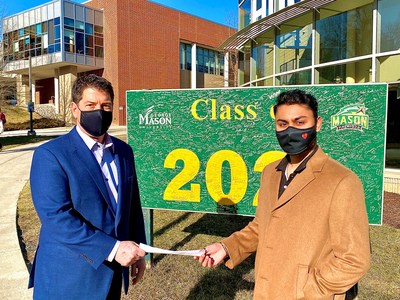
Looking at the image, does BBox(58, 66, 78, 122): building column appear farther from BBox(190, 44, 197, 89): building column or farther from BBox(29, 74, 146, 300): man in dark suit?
BBox(29, 74, 146, 300): man in dark suit

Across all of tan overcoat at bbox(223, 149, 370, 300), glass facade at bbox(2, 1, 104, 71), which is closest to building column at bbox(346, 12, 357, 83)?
tan overcoat at bbox(223, 149, 370, 300)

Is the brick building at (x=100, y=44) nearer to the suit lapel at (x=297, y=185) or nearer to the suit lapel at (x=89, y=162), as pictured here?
the suit lapel at (x=89, y=162)

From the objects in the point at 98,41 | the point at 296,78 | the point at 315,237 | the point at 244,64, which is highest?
the point at 98,41

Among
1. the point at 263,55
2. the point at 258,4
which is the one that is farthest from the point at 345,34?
the point at 258,4

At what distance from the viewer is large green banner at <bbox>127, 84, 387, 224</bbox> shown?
12.9ft

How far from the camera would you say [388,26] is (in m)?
9.20

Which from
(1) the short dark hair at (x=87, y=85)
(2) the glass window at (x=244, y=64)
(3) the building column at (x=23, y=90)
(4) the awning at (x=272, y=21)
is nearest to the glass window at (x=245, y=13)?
(2) the glass window at (x=244, y=64)

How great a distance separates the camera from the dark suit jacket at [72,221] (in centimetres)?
193

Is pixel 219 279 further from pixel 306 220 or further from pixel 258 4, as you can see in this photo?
pixel 258 4

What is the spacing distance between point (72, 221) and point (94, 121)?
582 millimetres

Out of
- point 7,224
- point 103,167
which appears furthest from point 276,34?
point 103,167

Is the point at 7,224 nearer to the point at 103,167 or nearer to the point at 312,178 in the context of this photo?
the point at 103,167

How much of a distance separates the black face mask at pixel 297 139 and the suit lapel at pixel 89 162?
1.00m

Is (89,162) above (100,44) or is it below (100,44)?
below
